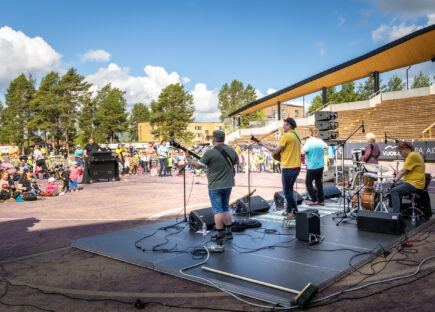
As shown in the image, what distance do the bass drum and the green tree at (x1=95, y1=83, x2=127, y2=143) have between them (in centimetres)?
7052

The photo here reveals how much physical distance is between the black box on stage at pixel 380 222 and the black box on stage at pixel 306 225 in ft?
3.61

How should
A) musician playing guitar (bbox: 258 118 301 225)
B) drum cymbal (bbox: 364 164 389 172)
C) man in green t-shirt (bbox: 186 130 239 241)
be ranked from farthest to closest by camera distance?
drum cymbal (bbox: 364 164 389 172), musician playing guitar (bbox: 258 118 301 225), man in green t-shirt (bbox: 186 130 239 241)

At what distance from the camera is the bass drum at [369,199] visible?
296 inches

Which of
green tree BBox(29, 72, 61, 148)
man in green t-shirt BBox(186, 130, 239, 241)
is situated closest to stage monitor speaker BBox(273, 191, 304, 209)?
man in green t-shirt BBox(186, 130, 239, 241)

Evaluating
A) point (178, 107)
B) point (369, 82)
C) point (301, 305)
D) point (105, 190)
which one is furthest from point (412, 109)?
point (178, 107)

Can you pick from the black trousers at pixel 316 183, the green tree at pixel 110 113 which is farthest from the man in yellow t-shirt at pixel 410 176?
the green tree at pixel 110 113

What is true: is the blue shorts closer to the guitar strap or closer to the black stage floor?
the guitar strap

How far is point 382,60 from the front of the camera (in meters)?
32.0

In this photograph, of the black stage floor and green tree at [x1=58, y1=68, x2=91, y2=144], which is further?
green tree at [x1=58, y1=68, x2=91, y2=144]

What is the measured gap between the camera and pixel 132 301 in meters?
3.80

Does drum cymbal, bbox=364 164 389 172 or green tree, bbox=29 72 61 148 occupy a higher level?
green tree, bbox=29 72 61 148

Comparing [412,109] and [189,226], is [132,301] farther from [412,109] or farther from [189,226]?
[412,109]

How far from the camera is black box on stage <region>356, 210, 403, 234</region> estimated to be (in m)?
5.96

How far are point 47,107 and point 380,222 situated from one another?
64030 millimetres
